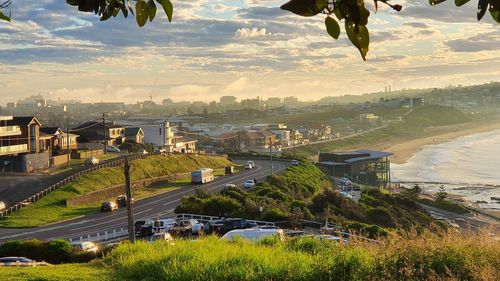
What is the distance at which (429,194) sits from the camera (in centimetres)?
6331

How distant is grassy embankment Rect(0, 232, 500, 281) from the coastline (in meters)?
93.5

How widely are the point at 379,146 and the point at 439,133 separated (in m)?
41.5

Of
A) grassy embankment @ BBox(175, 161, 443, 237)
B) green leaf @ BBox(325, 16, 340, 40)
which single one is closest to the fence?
grassy embankment @ BBox(175, 161, 443, 237)

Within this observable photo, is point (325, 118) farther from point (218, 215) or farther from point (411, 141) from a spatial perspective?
point (218, 215)

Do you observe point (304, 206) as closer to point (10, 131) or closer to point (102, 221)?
point (102, 221)

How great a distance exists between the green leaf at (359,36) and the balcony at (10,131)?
4774 cm

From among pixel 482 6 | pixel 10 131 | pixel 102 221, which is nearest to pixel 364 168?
pixel 10 131

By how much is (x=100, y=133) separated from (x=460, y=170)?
50.7m

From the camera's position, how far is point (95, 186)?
131ft

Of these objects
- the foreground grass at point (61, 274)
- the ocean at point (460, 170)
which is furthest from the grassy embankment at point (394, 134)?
the foreground grass at point (61, 274)

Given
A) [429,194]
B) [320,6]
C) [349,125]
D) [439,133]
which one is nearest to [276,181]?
[429,194]

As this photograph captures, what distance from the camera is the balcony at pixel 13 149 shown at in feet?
150

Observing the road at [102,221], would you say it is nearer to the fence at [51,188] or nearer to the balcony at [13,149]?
the fence at [51,188]

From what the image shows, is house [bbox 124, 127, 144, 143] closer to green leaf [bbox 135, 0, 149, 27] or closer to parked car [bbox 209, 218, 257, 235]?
parked car [bbox 209, 218, 257, 235]
